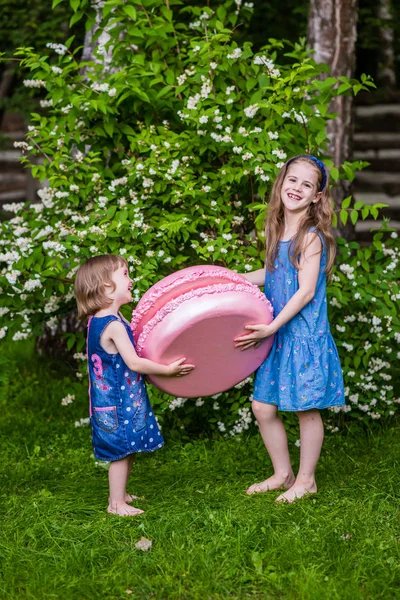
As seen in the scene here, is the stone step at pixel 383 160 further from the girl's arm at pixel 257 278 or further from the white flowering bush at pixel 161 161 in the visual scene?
the girl's arm at pixel 257 278

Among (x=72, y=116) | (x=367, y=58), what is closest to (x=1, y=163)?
(x=367, y=58)

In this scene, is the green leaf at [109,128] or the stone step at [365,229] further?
the stone step at [365,229]

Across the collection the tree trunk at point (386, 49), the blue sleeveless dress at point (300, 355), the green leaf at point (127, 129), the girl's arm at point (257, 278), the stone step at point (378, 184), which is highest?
the tree trunk at point (386, 49)

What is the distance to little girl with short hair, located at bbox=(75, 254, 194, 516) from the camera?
3.64 m

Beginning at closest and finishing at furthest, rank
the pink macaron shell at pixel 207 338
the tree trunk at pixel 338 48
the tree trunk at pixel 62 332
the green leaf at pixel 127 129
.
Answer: the pink macaron shell at pixel 207 338 → the green leaf at pixel 127 129 → the tree trunk at pixel 62 332 → the tree trunk at pixel 338 48

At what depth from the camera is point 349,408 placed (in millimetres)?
4883

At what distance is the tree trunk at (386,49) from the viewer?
1016cm

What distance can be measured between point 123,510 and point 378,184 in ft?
27.1

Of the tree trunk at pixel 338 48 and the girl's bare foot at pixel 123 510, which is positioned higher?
the tree trunk at pixel 338 48

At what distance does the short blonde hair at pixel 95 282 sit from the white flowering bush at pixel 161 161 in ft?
2.35

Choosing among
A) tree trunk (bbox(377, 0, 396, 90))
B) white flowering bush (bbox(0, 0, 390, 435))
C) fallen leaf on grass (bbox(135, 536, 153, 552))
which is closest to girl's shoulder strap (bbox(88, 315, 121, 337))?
white flowering bush (bbox(0, 0, 390, 435))

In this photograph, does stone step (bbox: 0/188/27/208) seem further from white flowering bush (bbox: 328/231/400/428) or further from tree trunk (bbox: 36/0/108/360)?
white flowering bush (bbox: 328/231/400/428)

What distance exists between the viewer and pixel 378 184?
1116 cm

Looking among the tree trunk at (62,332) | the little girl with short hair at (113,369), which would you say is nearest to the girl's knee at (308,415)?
the little girl with short hair at (113,369)
